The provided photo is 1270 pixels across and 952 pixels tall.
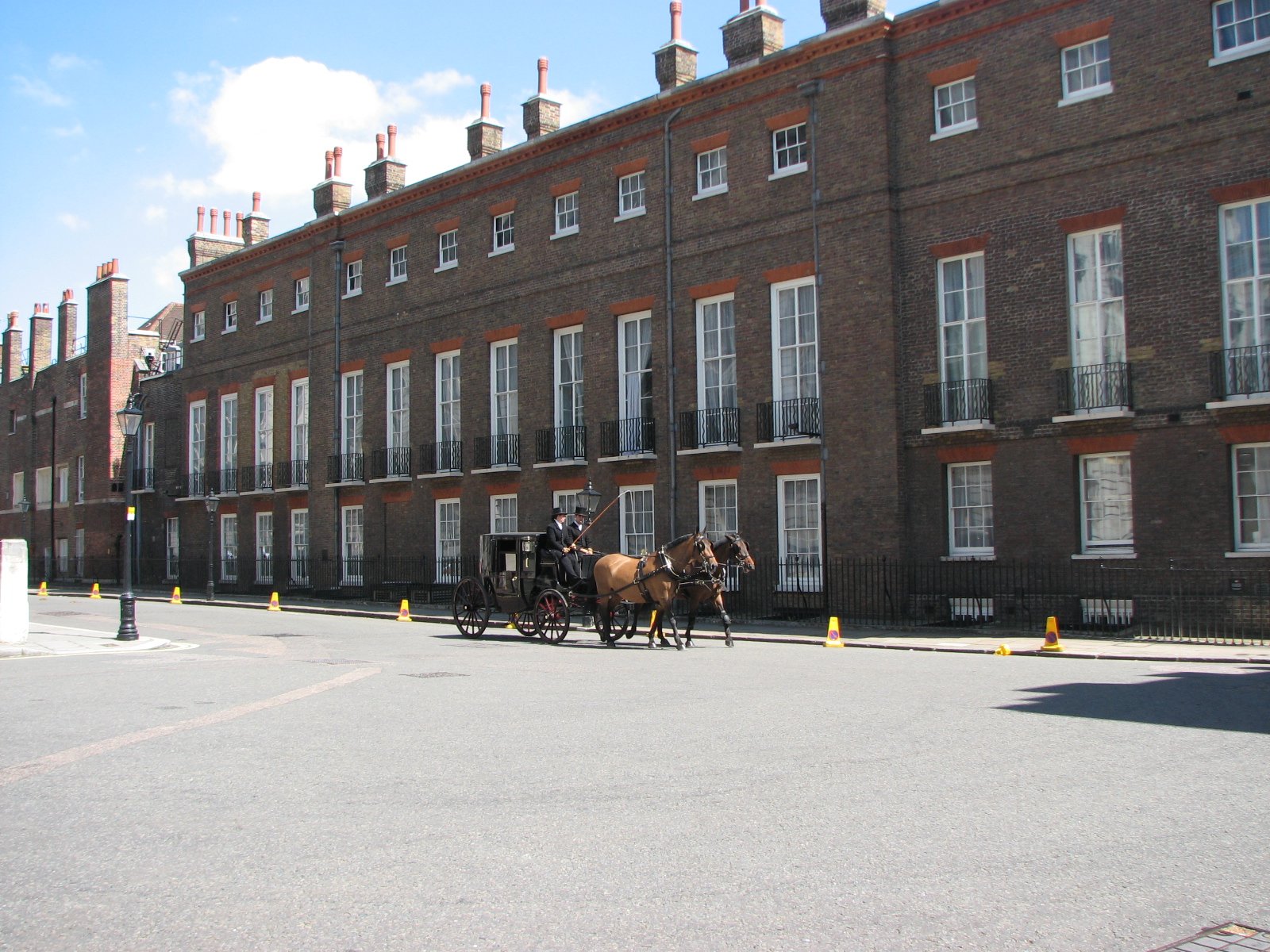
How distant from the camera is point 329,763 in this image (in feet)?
27.9

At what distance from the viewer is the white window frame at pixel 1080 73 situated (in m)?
20.5

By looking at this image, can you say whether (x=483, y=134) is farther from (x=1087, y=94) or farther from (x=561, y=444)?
(x=1087, y=94)

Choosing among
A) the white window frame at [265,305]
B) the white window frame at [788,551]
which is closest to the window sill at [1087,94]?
the white window frame at [788,551]

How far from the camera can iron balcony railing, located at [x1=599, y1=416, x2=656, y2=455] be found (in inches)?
1080

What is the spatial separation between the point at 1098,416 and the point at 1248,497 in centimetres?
275

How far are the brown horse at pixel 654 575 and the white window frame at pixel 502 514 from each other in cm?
1225

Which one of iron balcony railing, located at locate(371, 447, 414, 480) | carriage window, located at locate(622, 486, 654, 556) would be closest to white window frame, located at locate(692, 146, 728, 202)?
carriage window, located at locate(622, 486, 654, 556)

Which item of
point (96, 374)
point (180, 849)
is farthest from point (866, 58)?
point (96, 374)

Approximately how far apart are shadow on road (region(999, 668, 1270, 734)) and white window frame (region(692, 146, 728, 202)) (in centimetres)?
1633

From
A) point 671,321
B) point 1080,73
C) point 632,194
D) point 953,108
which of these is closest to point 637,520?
point 671,321

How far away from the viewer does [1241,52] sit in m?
18.9

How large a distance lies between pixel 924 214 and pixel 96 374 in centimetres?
4176

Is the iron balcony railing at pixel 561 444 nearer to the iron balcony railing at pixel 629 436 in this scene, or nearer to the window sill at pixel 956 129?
the iron balcony railing at pixel 629 436

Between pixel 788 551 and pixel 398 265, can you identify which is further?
pixel 398 265
